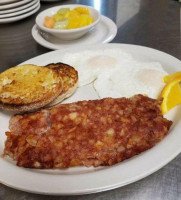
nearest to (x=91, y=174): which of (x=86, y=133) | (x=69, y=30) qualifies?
(x=86, y=133)

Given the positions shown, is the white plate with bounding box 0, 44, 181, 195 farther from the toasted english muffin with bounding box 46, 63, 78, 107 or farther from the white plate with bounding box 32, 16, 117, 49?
the white plate with bounding box 32, 16, 117, 49

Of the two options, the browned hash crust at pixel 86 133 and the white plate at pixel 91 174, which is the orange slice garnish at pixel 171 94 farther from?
the white plate at pixel 91 174

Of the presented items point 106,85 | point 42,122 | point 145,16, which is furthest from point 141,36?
point 42,122

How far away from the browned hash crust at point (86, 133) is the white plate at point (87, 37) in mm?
1169

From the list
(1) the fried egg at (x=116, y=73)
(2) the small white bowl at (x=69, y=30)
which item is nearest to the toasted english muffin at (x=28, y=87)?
(1) the fried egg at (x=116, y=73)

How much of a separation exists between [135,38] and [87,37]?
1.94 ft

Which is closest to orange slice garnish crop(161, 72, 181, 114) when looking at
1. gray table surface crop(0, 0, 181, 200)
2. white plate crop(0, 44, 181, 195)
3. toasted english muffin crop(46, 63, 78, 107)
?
white plate crop(0, 44, 181, 195)

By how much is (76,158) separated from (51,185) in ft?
0.69

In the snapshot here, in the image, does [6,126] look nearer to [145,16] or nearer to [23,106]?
[23,106]

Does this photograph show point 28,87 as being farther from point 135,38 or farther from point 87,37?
point 135,38

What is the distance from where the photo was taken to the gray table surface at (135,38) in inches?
59.8

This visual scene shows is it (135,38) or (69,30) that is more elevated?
(69,30)

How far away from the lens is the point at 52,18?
294 cm

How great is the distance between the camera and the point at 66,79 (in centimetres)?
206
